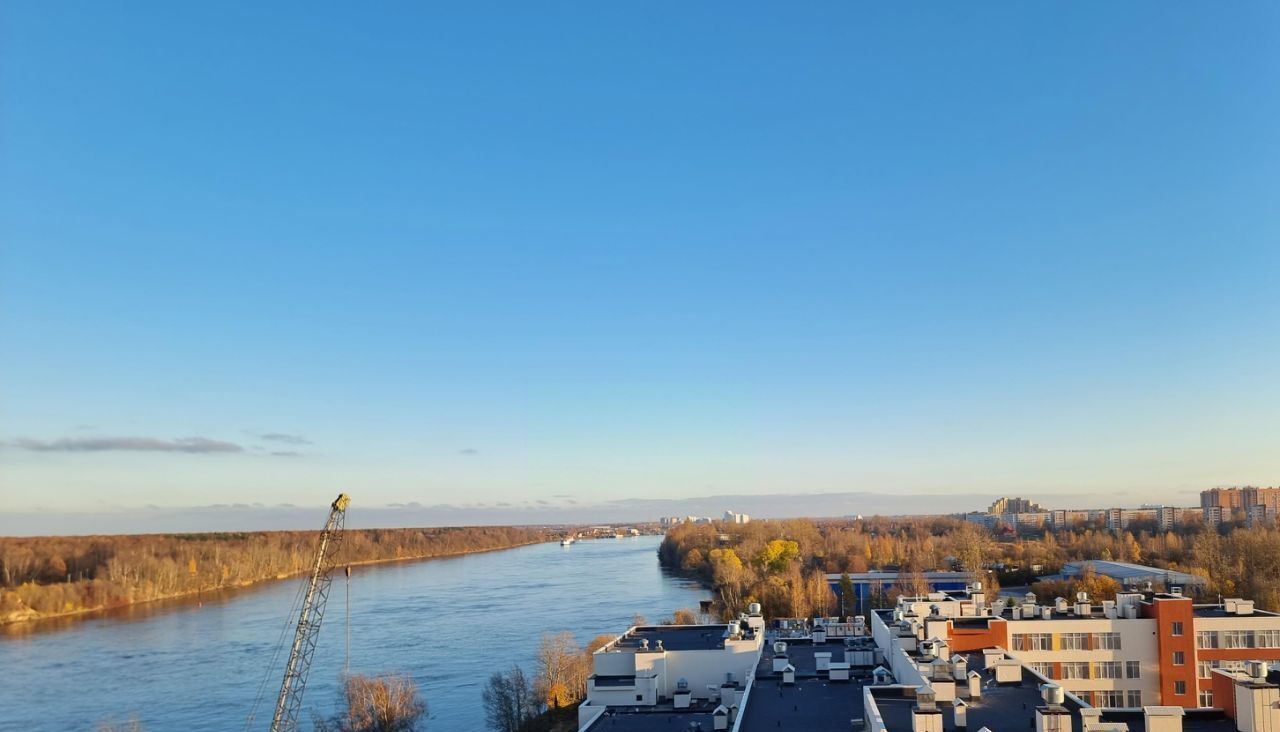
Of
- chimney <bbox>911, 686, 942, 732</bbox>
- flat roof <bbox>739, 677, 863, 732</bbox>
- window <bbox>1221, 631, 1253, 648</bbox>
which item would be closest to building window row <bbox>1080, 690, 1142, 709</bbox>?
window <bbox>1221, 631, 1253, 648</bbox>

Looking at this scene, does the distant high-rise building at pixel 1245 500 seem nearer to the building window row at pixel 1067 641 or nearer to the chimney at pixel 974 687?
the building window row at pixel 1067 641

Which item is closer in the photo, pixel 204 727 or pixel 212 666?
pixel 204 727

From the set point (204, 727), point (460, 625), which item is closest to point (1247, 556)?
point (460, 625)

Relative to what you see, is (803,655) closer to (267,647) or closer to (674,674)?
(674,674)

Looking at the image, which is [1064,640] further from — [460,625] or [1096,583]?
[460,625]

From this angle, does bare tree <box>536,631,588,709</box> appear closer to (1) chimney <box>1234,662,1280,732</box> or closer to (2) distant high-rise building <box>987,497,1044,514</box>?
(1) chimney <box>1234,662,1280,732</box>

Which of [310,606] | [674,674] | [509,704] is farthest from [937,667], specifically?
[310,606]
